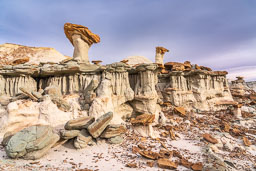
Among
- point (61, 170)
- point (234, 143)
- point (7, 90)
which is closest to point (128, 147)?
point (61, 170)

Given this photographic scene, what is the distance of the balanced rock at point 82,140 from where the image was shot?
683cm

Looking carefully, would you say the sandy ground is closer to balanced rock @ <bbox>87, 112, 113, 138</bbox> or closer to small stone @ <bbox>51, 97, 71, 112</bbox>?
balanced rock @ <bbox>87, 112, 113, 138</bbox>

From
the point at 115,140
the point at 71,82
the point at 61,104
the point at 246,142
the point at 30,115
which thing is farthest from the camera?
the point at 71,82

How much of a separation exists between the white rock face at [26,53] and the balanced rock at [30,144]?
23250mm

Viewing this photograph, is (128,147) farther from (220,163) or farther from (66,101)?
(66,101)

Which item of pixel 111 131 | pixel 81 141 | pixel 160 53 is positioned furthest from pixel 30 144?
pixel 160 53

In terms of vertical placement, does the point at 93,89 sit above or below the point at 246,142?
above

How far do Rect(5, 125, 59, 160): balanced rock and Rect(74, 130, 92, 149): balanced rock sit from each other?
119 cm

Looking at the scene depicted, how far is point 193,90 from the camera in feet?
44.3

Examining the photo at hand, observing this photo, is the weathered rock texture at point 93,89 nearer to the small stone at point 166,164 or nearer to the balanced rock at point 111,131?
the balanced rock at point 111,131

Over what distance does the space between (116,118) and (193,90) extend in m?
8.67

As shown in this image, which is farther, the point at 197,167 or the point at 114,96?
the point at 114,96

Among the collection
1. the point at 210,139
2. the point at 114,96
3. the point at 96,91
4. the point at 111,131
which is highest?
the point at 96,91

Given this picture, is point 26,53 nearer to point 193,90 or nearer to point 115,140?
point 115,140
